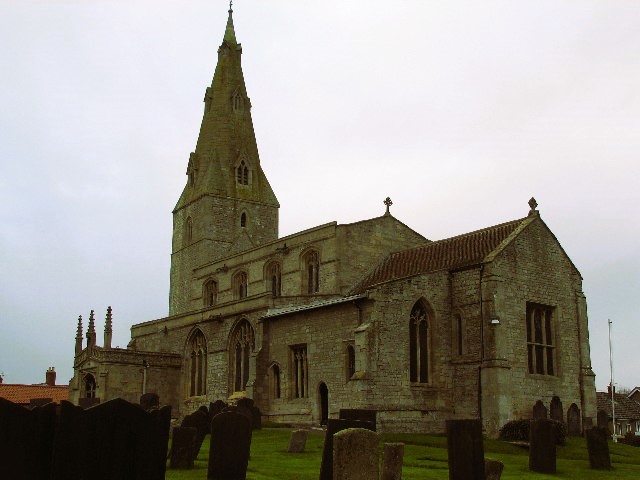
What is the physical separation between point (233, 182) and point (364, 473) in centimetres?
4635

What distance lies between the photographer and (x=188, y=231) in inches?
2240

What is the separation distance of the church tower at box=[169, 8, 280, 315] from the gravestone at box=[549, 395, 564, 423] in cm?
2790

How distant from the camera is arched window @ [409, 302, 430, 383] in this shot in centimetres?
3045

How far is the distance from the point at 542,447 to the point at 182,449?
8.43m

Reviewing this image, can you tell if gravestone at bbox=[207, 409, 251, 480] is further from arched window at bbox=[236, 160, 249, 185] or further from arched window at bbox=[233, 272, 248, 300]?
arched window at bbox=[236, 160, 249, 185]

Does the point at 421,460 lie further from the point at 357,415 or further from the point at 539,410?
the point at 539,410

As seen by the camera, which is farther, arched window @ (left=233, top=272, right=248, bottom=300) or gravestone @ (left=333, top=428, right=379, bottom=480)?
arched window @ (left=233, top=272, right=248, bottom=300)

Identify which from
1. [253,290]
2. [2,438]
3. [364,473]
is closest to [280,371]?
[253,290]

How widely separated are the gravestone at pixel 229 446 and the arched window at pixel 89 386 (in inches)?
1193

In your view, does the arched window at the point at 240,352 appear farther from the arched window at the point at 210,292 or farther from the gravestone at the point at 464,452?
the gravestone at the point at 464,452

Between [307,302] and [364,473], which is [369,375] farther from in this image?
[364,473]

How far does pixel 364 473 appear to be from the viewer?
431 inches

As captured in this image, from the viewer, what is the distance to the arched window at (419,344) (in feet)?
99.9

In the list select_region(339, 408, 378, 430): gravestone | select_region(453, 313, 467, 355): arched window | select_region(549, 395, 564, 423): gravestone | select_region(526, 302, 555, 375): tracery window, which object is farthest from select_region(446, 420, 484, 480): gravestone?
select_region(549, 395, 564, 423): gravestone
